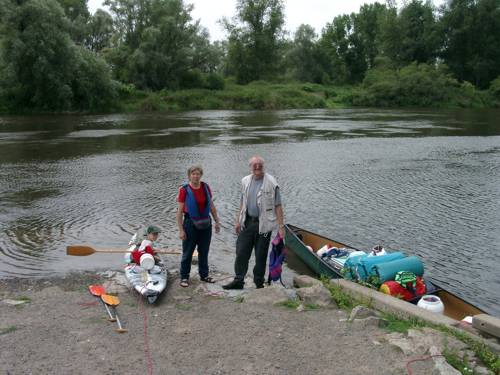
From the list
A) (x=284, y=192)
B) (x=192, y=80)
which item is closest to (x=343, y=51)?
(x=192, y=80)

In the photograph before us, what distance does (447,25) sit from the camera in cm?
8288

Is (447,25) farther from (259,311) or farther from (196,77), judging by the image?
(259,311)

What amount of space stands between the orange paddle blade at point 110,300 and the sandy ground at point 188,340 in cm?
15

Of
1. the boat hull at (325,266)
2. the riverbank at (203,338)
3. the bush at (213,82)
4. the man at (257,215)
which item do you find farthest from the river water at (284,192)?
the bush at (213,82)

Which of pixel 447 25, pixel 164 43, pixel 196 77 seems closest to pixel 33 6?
pixel 164 43

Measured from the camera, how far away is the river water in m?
11.1

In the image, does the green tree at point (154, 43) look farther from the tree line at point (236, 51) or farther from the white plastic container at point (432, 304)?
the white plastic container at point (432, 304)

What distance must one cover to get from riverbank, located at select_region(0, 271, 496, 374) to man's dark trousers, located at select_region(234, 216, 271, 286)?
0.30 m

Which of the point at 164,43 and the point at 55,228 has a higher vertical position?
the point at 164,43

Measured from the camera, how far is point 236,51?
276 ft

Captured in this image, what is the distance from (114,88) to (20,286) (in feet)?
167

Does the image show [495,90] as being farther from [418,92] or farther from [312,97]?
[312,97]

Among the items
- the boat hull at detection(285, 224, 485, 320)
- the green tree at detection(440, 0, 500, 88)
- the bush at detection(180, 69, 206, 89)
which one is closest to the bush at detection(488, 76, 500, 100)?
the green tree at detection(440, 0, 500, 88)

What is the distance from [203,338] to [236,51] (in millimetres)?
81294
